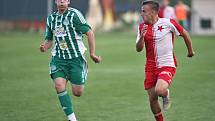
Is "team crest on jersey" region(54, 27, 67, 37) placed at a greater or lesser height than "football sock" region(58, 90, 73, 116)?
greater

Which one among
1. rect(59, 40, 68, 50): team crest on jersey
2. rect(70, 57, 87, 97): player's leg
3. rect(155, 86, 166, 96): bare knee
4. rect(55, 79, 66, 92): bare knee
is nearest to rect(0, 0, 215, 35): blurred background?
rect(70, 57, 87, 97): player's leg

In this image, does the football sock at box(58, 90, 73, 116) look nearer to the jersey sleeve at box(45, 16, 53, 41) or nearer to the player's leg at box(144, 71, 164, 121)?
the jersey sleeve at box(45, 16, 53, 41)

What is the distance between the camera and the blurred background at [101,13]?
42656mm

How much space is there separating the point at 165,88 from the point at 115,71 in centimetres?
934

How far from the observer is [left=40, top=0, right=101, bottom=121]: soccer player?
9578 millimetres

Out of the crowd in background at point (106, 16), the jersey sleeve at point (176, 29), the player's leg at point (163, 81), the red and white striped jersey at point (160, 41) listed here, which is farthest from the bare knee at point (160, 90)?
the crowd in background at point (106, 16)

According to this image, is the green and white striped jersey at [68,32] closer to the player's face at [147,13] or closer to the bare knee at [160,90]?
the player's face at [147,13]

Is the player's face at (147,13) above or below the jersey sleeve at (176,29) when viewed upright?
above

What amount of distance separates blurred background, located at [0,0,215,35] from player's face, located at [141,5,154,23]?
33.3m

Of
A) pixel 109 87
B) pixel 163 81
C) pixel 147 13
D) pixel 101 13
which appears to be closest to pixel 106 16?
pixel 101 13

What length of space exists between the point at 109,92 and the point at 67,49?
4150 mm

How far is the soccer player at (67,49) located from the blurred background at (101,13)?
32595mm

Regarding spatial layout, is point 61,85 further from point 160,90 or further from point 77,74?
point 160,90

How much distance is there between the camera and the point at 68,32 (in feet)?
31.6
